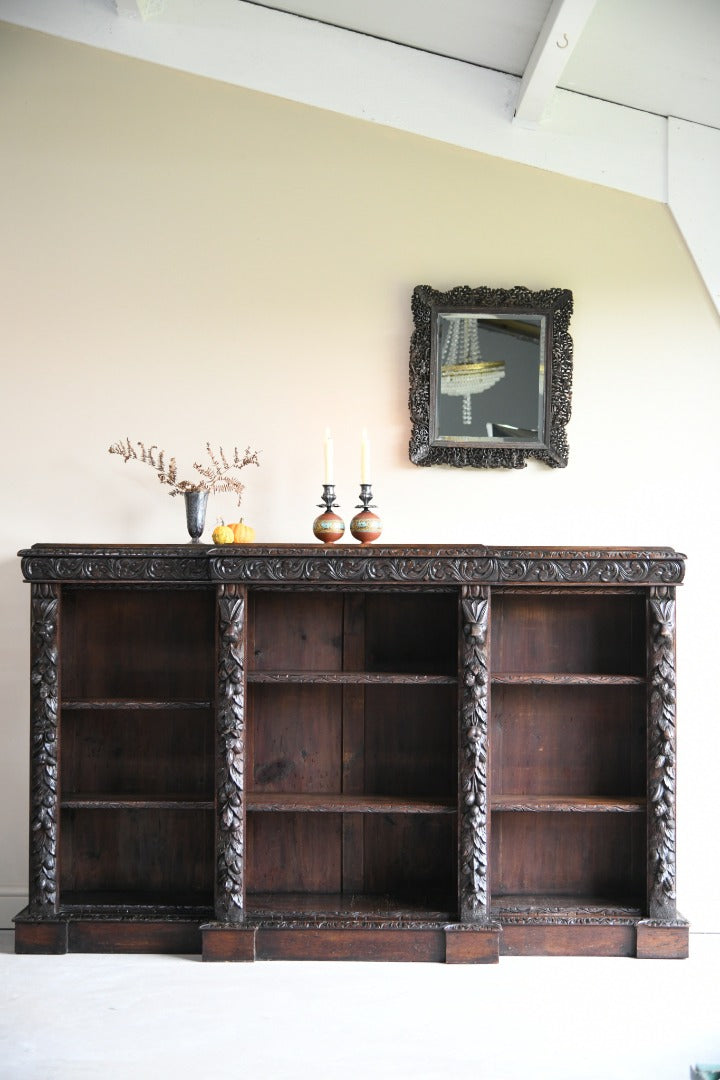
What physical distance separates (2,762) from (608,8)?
3.43m

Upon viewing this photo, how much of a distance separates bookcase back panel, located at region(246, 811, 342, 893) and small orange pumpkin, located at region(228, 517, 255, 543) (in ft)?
3.27

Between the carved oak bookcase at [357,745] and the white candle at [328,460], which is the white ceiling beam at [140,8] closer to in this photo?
the white candle at [328,460]

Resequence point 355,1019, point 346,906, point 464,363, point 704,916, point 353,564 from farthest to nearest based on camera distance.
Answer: point 464,363
point 704,916
point 346,906
point 353,564
point 355,1019

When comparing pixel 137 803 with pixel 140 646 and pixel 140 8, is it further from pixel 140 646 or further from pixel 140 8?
pixel 140 8

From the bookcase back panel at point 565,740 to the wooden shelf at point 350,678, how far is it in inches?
15.7

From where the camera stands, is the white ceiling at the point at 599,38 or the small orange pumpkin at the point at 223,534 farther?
the small orange pumpkin at the point at 223,534

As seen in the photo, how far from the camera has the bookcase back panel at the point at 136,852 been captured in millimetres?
3648

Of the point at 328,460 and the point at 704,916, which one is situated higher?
the point at 328,460

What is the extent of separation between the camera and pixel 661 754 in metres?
3.37

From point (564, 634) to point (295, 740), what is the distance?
1.06 m

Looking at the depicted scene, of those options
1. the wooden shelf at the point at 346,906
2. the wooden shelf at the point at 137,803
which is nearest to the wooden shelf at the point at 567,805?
the wooden shelf at the point at 346,906

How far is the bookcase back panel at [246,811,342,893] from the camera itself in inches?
144

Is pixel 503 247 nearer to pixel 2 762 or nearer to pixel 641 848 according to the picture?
pixel 641 848

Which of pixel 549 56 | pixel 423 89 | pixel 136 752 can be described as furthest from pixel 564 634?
pixel 423 89
